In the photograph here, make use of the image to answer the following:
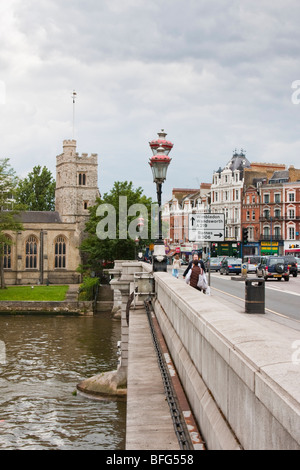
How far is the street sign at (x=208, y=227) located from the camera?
21625mm

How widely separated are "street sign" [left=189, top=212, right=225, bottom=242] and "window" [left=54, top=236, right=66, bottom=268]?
2135 inches

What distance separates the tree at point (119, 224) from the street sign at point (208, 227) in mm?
40422

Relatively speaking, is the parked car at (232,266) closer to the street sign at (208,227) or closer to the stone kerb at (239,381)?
the street sign at (208,227)

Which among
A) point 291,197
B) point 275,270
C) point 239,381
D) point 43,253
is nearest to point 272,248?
point 291,197

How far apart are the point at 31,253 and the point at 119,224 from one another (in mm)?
15734

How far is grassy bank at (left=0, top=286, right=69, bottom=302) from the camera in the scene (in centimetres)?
5772

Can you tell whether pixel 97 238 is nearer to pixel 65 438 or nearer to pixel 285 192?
pixel 285 192

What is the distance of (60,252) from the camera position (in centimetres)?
7488

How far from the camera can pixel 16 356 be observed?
3338 cm

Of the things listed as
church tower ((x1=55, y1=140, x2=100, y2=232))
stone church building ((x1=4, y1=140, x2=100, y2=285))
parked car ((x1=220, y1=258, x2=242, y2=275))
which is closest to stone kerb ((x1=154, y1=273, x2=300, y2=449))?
parked car ((x1=220, y1=258, x2=242, y2=275))

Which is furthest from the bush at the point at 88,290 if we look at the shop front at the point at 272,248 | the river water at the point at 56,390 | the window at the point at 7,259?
the shop front at the point at 272,248

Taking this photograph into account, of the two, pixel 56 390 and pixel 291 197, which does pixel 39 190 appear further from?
pixel 56 390
